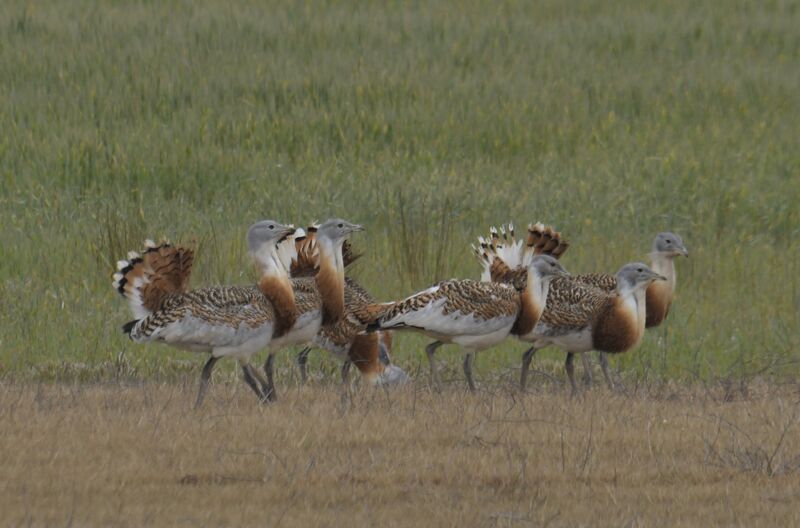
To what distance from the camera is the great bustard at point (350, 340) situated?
35.1 ft

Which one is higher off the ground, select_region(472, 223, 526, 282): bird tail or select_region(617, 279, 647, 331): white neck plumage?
select_region(617, 279, 647, 331): white neck plumage

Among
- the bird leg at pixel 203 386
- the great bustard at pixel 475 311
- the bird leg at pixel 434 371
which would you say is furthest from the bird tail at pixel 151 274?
the bird leg at pixel 434 371

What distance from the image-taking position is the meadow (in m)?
11.0

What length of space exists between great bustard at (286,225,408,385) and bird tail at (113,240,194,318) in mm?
1321

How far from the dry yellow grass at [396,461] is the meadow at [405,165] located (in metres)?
0.06

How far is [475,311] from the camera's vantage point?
9.94m

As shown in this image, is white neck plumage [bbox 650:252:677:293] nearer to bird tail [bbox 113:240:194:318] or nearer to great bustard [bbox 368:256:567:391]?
great bustard [bbox 368:256:567:391]

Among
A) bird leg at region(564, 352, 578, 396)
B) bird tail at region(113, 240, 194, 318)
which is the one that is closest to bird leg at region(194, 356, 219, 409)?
bird tail at region(113, 240, 194, 318)

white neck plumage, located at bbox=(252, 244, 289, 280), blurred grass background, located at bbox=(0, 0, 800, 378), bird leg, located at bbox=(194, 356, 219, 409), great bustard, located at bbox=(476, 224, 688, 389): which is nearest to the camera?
bird leg, located at bbox=(194, 356, 219, 409)

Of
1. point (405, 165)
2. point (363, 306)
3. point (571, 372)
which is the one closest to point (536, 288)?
point (571, 372)

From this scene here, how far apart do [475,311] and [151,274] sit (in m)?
2.13

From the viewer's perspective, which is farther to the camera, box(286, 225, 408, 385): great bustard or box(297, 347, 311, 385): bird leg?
box(297, 347, 311, 385): bird leg

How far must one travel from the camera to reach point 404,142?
18.2 m

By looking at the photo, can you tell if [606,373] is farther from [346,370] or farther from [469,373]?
[346,370]
